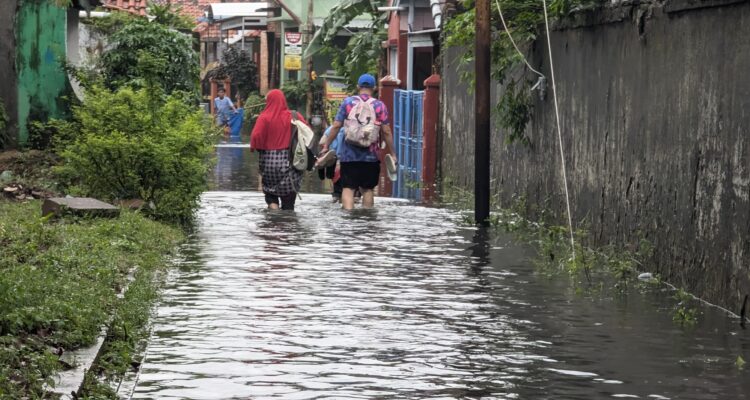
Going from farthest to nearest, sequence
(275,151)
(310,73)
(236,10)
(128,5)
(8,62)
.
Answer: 1. (236,10)
2. (310,73)
3. (128,5)
4. (8,62)
5. (275,151)

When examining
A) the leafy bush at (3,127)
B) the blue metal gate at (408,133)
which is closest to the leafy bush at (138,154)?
the leafy bush at (3,127)

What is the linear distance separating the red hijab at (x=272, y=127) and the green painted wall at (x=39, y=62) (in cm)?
414

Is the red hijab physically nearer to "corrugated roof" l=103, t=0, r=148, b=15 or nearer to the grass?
the grass

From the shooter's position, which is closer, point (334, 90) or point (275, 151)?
point (275, 151)

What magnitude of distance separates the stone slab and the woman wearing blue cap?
468cm

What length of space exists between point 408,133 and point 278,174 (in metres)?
9.66

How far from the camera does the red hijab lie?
62.7ft

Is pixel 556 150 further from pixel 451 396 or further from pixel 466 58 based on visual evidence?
pixel 451 396

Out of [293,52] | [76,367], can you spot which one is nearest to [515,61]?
[76,367]

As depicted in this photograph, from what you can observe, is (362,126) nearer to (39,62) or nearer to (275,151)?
(275,151)

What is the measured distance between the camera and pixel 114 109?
1669cm

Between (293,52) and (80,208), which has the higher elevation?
(293,52)

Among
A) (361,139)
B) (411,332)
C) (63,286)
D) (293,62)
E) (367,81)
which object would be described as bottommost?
(411,332)

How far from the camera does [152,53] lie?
2258cm
